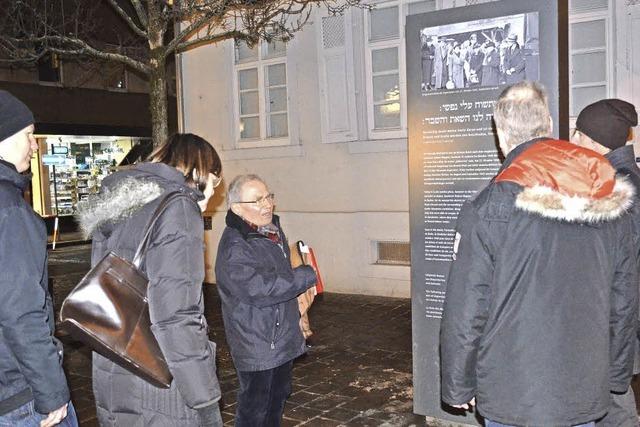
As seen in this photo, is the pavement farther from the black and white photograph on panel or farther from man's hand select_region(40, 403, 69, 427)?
man's hand select_region(40, 403, 69, 427)

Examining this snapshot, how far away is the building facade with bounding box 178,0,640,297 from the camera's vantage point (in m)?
10.9

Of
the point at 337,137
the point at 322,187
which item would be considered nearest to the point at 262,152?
the point at 322,187

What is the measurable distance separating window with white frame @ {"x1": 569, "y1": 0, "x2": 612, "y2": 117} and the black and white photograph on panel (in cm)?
538

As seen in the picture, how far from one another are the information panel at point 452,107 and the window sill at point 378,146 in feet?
18.9

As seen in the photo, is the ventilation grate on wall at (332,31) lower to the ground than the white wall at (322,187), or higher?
higher

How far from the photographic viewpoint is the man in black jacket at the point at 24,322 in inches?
107

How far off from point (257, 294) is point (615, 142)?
7.21 ft

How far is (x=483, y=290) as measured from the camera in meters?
2.77

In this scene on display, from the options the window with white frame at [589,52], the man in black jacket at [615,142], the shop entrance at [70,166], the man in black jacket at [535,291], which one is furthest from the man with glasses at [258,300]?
the shop entrance at [70,166]

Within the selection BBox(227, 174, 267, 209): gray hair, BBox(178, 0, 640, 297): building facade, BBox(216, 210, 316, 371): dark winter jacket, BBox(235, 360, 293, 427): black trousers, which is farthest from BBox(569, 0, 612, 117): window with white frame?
BBox(235, 360, 293, 427): black trousers

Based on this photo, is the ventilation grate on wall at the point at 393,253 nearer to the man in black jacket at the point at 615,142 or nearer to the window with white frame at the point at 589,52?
the window with white frame at the point at 589,52

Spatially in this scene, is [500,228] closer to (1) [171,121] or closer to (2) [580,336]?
(2) [580,336]

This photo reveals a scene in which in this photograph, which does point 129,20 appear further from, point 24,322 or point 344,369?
point 24,322

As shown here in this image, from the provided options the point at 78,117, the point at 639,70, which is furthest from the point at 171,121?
the point at 639,70
